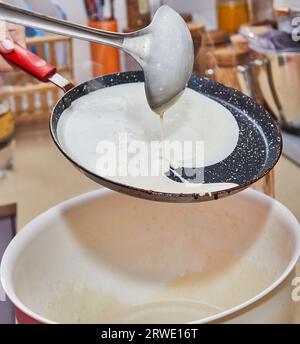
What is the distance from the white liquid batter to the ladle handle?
0.09 m

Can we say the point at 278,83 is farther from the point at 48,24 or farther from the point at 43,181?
the point at 48,24

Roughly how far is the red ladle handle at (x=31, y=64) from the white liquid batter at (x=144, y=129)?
4 cm

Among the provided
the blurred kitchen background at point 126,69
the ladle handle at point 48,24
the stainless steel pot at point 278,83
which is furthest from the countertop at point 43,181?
the ladle handle at point 48,24

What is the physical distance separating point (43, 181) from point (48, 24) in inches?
14.4

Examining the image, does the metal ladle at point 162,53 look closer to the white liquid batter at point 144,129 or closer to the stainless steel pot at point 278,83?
the white liquid batter at point 144,129

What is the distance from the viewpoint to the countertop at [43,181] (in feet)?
2.46

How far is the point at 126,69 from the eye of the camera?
81cm

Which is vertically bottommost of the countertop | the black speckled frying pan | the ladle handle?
the countertop

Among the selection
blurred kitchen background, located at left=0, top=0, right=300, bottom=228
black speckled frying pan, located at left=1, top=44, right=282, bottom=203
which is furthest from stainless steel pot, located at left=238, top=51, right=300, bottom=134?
black speckled frying pan, located at left=1, top=44, right=282, bottom=203

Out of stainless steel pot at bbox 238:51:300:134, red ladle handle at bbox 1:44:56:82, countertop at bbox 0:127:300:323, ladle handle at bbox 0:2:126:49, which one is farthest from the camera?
stainless steel pot at bbox 238:51:300:134

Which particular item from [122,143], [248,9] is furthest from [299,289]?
[248,9]

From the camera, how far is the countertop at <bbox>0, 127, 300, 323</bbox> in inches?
29.6

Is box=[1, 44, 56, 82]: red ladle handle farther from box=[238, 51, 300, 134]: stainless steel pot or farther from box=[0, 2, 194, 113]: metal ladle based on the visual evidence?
box=[238, 51, 300, 134]: stainless steel pot
